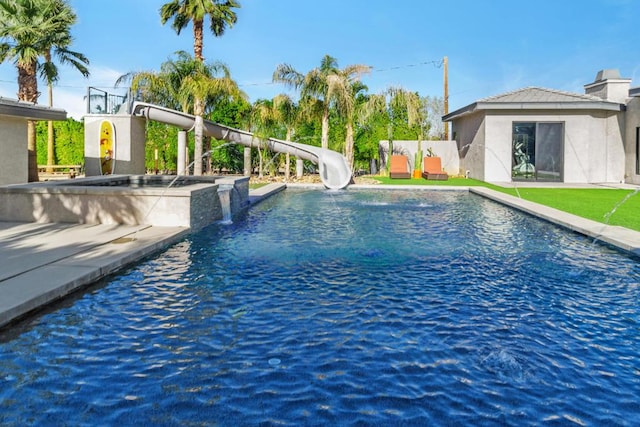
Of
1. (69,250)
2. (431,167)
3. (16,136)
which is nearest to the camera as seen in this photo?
(69,250)

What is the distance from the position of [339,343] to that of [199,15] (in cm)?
2326

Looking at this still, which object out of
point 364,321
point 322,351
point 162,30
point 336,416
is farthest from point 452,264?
point 162,30

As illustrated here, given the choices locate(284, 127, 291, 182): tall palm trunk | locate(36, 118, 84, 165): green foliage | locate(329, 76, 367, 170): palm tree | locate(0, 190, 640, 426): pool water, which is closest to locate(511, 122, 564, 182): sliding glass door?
locate(329, 76, 367, 170): palm tree

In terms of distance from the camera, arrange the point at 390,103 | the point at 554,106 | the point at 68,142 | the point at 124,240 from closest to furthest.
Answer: the point at 124,240, the point at 554,106, the point at 68,142, the point at 390,103

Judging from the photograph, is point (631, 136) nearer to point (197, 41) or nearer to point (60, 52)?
point (197, 41)

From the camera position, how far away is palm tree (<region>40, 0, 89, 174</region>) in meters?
23.4

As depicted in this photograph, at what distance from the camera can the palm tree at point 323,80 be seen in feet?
84.9

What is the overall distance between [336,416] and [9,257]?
558 cm

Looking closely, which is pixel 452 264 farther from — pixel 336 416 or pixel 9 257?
pixel 9 257

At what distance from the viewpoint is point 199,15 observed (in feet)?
81.1

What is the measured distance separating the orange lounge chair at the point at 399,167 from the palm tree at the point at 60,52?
15.6m

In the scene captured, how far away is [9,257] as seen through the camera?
23.0 feet

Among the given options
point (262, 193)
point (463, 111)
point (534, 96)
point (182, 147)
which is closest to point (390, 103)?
point (463, 111)

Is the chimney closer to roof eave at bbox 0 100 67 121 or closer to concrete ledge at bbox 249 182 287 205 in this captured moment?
concrete ledge at bbox 249 182 287 205
